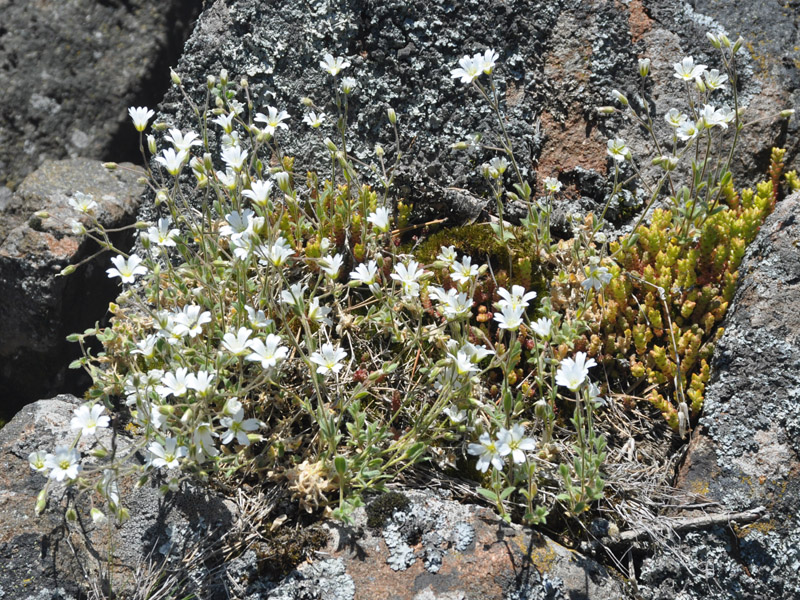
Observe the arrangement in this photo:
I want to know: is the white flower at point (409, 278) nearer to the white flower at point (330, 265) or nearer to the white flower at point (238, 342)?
the white flower at point (330, 265)

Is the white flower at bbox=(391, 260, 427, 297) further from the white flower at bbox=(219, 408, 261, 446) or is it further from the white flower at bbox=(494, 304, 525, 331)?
the white flower at bbox=(219, 408, 261, 446)

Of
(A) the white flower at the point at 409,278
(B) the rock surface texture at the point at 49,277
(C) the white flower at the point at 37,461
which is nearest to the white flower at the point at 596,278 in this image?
(A) the white flower at the point at 409,278

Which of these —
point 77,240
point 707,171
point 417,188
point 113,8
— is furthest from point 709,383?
point 113,8

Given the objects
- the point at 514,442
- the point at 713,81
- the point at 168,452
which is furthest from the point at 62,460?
the point at 713,81

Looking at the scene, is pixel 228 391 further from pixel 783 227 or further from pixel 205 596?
pixel 783 227

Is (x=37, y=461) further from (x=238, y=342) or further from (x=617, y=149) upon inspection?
(x=617, y=149)
